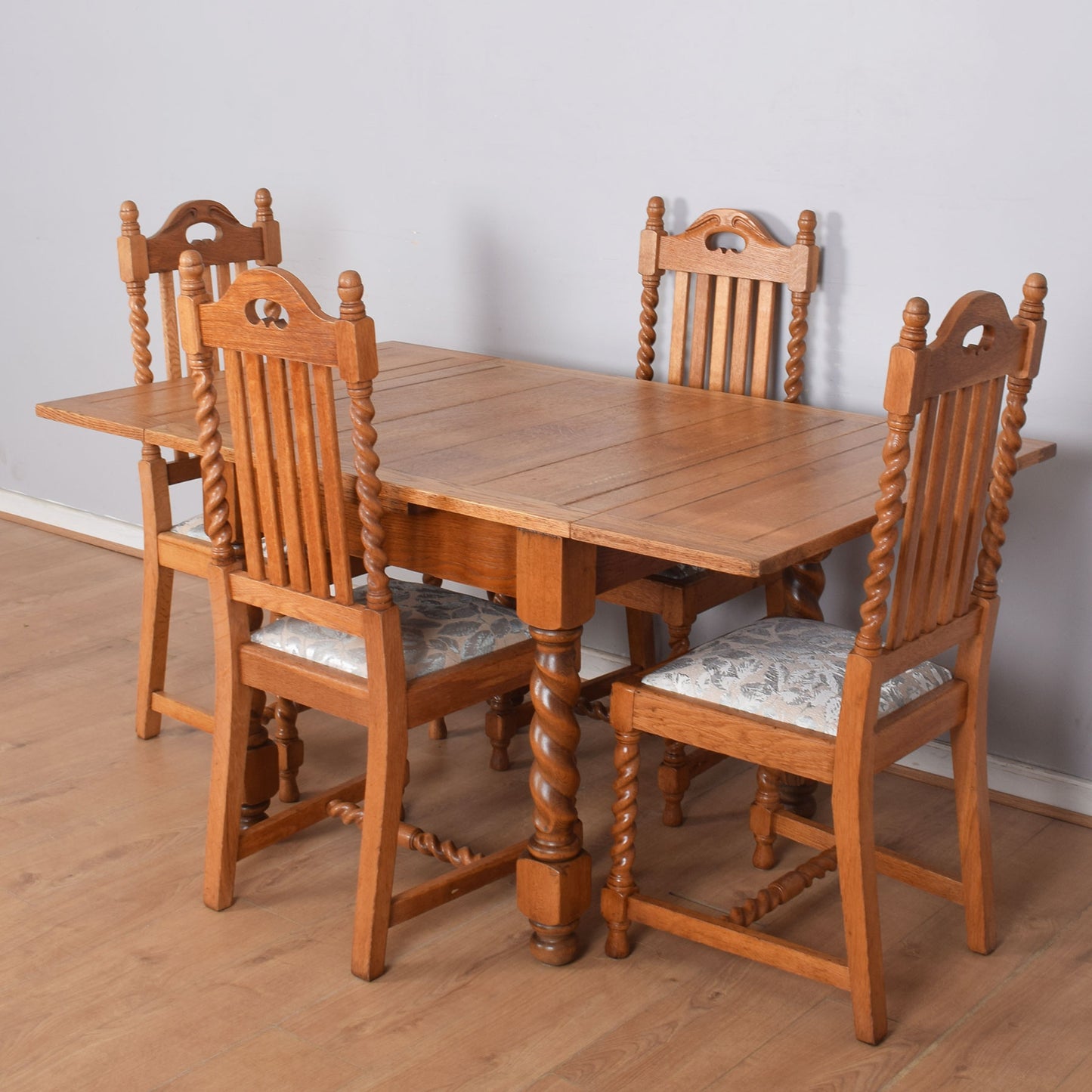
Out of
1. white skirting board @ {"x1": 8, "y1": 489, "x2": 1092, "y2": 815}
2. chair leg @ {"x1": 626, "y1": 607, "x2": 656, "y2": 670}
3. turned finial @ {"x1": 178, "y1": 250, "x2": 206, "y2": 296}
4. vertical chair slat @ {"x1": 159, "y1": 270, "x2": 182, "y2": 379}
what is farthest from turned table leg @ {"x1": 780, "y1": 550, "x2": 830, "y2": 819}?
vertical chair slat @ {"x1": 159, "y1": 270, "x2": 182, "y2": 379}

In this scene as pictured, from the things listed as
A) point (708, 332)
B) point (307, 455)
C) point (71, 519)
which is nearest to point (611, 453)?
point (307, 455)

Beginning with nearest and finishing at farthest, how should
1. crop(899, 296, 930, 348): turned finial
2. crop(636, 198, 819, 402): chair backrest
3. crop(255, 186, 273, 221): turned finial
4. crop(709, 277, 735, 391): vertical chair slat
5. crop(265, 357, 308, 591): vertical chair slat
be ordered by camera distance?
crop(899, 296, 930, 348): turned finial
crop(265, 357, 308, 591): vertical chair slat
crop(636, 198, 819, 402): chair backrest
crop(709, 277, 735, 391): vertical chair slat
crop(255, 186, 273, 221): turned finial

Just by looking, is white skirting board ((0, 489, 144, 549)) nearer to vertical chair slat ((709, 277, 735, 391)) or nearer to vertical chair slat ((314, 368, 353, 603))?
vertical chair slat ((709, 277, 735, 391))

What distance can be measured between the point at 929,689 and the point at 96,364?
295 centimetres

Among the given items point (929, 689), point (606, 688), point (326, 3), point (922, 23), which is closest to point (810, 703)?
point (929, 689)

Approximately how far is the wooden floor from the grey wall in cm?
61

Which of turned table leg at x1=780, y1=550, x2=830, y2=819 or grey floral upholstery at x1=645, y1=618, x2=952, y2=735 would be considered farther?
turned table leg at x1=780, y1=550, x2=830, y2=819

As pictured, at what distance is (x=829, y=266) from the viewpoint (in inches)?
111

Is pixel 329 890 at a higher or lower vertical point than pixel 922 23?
lower

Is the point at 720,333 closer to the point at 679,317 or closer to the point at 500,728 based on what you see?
the point at 679,317

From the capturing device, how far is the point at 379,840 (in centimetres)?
217

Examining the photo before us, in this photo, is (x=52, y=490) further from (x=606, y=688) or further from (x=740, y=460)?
(x=740, y=460)

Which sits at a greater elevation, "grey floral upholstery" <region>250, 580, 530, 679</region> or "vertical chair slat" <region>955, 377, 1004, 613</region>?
"vertical chair slat" <region>955, 377, 1004, 613</region>

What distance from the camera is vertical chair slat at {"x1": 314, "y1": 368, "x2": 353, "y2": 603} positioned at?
200 centimetres
